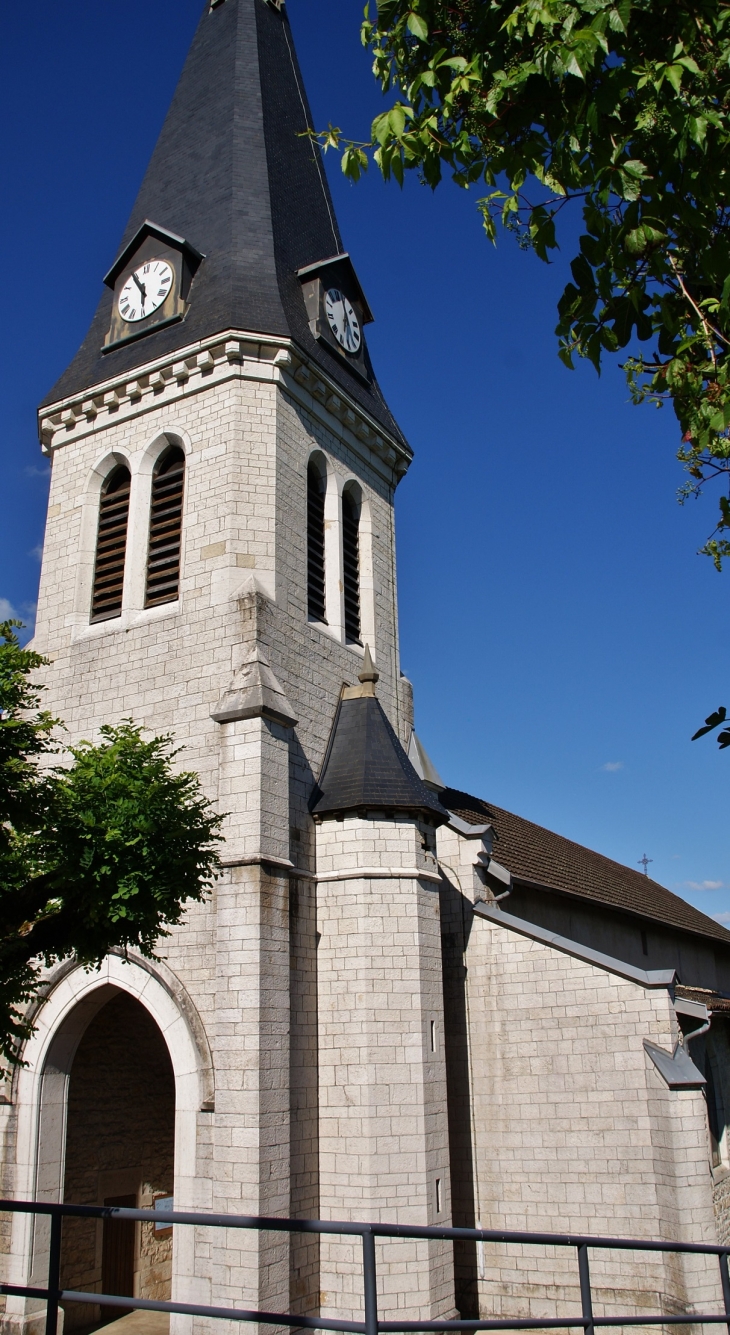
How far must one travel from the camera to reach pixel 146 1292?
13.3m

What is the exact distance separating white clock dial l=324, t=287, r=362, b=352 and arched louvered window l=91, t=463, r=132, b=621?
426cm

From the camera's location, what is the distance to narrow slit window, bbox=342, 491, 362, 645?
605 inches

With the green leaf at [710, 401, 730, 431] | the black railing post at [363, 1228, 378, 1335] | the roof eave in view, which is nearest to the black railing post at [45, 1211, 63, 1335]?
the black railing post at [363, 1228, 378, 1335]

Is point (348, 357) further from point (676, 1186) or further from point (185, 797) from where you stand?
point (676, 1186)

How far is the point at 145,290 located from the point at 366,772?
856cm

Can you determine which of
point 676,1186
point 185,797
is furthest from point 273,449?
point 676,1186

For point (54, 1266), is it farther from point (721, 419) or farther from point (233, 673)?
point (233, 673)

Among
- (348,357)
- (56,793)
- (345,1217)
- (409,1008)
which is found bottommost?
(345,1217)

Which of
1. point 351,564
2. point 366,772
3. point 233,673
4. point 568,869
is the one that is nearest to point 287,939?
point 366,772

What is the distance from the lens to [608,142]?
179 inches

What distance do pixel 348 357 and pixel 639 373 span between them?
11.9 meters

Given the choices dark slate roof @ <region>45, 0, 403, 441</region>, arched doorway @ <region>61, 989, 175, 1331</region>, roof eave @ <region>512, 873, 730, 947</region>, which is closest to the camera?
arched doorway @ <region>61, 989, 175, 1331</region>

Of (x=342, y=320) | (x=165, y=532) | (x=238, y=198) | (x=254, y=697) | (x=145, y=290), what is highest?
(x=238, y=198)

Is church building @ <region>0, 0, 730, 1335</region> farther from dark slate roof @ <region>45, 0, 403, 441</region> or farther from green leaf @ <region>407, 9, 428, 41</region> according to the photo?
green leaf @ <region>407, 9, 428, 41</region>
